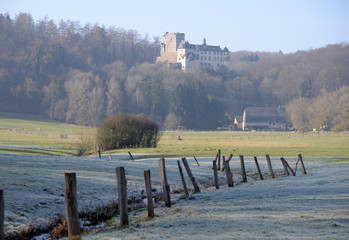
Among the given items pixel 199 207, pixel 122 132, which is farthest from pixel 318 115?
pixel 199 207

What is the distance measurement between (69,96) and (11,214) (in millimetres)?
164191

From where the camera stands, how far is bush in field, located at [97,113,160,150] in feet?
209

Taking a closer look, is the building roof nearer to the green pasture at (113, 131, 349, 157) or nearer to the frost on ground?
the green pasture at (113, 131, 349, 157)

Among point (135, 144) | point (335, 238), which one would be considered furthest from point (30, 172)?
point (135, 144)

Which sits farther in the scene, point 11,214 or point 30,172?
point 30,172

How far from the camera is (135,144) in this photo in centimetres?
6531

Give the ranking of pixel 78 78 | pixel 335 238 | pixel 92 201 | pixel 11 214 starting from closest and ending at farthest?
pixel 335 238 < pixel 11 214 < pixel 92 201 < pixel 78 78

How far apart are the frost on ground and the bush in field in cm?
3468

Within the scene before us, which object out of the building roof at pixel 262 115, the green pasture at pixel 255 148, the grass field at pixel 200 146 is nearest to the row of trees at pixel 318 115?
the building roof at pixel 262 115

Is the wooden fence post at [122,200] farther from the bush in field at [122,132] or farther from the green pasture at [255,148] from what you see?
the bush in field at [122,132]

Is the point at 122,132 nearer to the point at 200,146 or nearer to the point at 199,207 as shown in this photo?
the point at 200,146

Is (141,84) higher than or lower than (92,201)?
higher

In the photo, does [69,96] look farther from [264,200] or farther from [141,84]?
[264,200]

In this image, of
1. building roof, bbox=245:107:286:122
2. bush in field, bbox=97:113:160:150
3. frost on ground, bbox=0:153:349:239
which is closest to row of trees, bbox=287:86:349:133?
building roof, bbox=245:107:286:122
